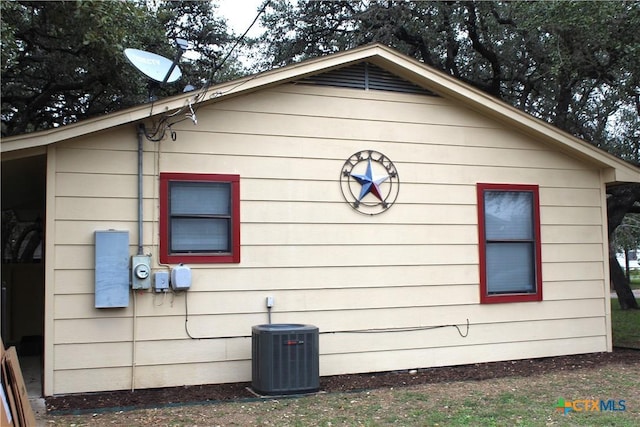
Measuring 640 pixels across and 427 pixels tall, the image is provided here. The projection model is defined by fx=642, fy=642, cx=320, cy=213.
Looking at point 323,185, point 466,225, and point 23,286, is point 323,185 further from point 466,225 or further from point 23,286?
point 23,286

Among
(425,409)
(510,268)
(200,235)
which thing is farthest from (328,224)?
(510,268)

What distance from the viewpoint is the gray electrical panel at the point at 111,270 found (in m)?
6.44

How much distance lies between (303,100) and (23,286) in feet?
20.1

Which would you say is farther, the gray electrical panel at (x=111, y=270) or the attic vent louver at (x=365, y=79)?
the attic vent louver at (x=365, y=79)

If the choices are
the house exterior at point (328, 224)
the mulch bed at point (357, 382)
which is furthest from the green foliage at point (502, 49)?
the mulch bed at point (357, 382)

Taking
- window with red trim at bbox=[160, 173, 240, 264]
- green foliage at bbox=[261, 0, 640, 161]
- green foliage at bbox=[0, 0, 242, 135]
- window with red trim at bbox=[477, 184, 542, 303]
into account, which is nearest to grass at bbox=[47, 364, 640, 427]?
window with red trim at bbox=[477, 184, 542, 303]

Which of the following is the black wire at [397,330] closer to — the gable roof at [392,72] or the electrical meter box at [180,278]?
the electrical meter box at [180,278]

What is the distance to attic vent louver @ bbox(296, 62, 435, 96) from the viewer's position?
7652 millimetres

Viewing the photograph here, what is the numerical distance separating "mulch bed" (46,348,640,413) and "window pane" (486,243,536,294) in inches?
36.9

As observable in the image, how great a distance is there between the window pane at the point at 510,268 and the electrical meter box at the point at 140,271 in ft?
13.8
